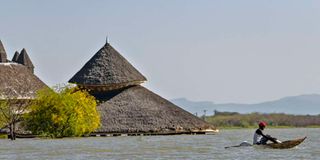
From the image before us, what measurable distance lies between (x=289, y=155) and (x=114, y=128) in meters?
36.3

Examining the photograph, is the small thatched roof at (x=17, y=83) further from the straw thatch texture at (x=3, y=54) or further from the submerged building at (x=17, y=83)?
the straw thatch texture at (x=3, y=54)

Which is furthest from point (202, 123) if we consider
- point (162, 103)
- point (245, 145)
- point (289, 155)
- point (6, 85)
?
point (289, 155)

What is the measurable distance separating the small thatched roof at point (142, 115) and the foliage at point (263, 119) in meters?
23.5

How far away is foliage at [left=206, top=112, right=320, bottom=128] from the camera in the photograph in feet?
328

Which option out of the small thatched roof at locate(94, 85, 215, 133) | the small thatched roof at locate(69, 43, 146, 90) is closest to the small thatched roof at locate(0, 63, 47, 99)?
the small thatched roof at locate(69, 43, 146, 90)

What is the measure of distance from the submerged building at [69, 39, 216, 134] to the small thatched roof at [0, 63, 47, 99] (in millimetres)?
3979

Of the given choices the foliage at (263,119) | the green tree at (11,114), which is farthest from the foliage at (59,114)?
the foliage at (263,119)

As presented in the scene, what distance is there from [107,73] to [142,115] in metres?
8.22

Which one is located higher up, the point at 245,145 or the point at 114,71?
the point at 114,71

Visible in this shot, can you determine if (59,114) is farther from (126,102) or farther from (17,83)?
(17,83)

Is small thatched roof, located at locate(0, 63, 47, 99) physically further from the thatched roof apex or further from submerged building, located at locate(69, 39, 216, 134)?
the thatched roof apex

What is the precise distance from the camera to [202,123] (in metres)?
76.4

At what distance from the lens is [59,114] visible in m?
63.9

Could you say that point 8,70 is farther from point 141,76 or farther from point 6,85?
point 141,76
